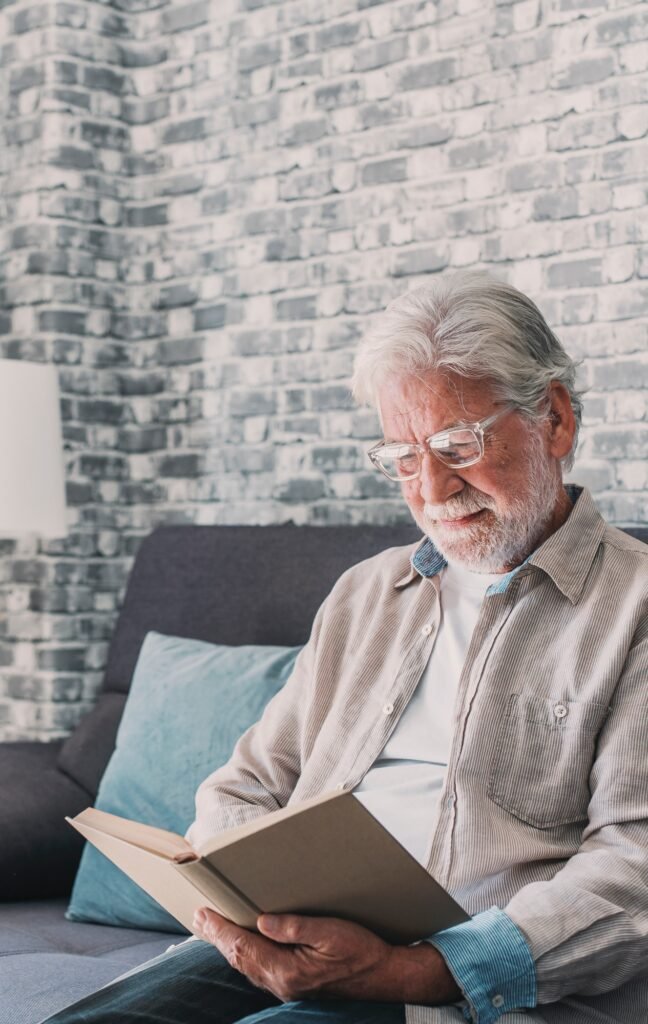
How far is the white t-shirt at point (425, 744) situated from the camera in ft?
5.56

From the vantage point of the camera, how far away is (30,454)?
2.88 metres

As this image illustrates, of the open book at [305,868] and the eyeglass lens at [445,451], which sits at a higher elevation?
the eyeglass lens at [445,451]

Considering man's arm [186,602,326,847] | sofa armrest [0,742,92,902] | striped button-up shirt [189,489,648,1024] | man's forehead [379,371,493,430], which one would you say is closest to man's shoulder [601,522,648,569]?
striped button-up shirt [189,489,648,1024]

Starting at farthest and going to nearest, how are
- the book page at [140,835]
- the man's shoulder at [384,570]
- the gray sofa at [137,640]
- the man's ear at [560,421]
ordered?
the gray sofa at [137,640], the man's shoulder at [384,570], the man's ear at [560,421], the book page at [140,835]

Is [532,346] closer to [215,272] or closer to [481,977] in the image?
[481,977]

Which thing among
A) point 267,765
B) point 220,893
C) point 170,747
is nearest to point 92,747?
point 170,747

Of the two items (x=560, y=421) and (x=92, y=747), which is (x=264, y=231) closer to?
(x=92, y=747)

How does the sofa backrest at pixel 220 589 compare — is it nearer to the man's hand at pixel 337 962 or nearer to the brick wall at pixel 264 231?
the brick wall at pixel 264 231

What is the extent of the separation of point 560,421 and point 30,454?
1433 millimetres

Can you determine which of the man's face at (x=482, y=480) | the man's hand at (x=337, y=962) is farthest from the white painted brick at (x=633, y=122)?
the man's hand at (x=337, y=962)

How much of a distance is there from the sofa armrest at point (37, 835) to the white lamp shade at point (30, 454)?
57 cm

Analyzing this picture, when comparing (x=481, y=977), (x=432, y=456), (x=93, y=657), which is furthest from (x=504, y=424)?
(x=93, y=657)

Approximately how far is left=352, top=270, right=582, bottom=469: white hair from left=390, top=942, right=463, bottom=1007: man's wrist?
718 millimetres

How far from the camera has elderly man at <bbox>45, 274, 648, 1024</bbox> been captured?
1.45 meters
